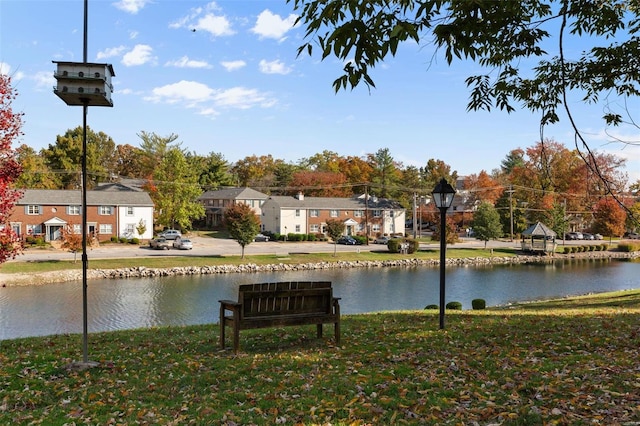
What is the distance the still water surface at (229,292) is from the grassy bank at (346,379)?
12798 mm

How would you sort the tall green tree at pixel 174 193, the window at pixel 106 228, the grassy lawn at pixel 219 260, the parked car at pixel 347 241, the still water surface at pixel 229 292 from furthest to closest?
the tall green tree at pixel 174 193
the parked car at pixel 347 241
the window at pixel 106 228
the grassy lawn at pixel 219 260
the still water surface at pixel 229 292

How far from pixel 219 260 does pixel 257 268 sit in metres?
3.80

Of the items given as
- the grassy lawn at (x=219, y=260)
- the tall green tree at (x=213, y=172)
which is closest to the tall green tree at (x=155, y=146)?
the tall green tree at (x=213, y=172)

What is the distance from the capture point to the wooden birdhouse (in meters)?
7.41

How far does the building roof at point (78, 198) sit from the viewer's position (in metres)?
51.6

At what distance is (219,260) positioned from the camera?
1683 inches

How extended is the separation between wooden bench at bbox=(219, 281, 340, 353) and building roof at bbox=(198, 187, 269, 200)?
62.6 m

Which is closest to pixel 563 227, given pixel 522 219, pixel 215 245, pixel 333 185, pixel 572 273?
pixel 522 219

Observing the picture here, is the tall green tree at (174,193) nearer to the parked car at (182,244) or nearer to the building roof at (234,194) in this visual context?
the building roof at (234,194)

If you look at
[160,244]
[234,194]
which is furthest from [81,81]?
[234,194]

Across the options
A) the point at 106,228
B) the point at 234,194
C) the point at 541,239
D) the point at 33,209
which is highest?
the point at 234,194

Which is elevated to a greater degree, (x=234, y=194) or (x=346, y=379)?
(x=234, y=194)

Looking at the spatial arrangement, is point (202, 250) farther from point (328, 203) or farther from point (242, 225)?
point (328, 203)

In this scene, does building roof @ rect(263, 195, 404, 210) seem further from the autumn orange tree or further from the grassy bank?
the grassy bank
